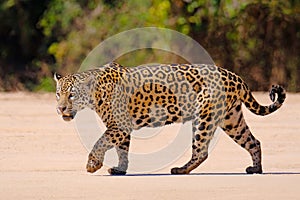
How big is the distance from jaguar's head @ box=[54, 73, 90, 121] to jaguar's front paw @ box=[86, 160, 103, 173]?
2.07 feet

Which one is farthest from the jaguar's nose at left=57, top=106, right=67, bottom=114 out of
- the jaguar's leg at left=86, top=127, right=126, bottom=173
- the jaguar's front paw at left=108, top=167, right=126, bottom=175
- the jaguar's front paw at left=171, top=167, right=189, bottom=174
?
the jaguar's front paw at left=171, top=167, right=189, bottom=174

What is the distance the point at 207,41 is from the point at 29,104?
4773 mm

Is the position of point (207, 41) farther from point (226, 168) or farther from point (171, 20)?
point (226, 168)

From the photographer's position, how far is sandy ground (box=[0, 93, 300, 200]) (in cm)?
1152

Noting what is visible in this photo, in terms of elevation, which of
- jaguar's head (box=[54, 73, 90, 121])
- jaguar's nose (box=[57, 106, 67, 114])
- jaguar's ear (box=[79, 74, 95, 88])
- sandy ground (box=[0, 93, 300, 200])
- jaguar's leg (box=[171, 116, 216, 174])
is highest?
jaguar's ear (box=[79, 74, 95, 88])

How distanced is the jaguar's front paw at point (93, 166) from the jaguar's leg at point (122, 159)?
236mm

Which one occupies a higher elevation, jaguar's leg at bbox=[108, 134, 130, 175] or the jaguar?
the jaguar

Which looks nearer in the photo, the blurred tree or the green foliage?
the green foliage

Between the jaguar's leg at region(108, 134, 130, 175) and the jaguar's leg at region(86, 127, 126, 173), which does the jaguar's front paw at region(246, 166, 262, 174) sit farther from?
the jaguar's leg at region(86, 127, 126, 173)

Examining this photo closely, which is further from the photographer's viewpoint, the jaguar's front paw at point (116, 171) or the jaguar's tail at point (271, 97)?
the jaguar's tail at point (271, 97)

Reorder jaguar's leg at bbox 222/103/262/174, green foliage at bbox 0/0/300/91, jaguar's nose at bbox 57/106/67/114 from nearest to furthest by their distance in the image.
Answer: jaguar's nose at bbox 57/106/67/114
jaguar's leg at bbox 222/103/262/174
green foliage at bbox 0/0/300/91

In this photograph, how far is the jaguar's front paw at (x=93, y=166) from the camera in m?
13.0

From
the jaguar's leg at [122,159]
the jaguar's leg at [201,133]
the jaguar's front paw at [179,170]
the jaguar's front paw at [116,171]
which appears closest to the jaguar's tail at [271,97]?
the jaguar's leg at [201,133]

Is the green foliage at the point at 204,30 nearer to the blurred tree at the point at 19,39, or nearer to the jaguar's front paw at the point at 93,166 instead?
the blurred tree at the point at 19,39
